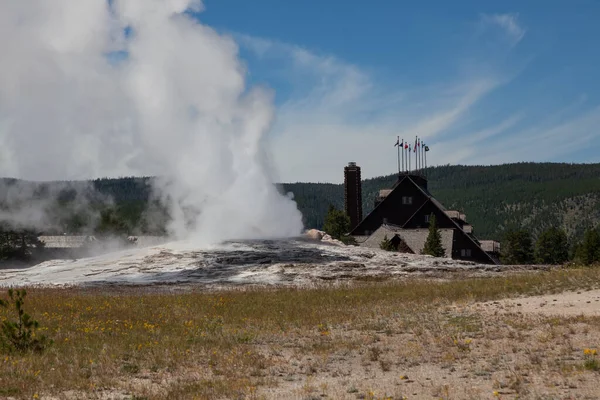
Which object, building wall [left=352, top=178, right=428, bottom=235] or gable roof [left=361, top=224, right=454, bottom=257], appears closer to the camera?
gable roof [left=361, top=224, right=454, bottom=257]

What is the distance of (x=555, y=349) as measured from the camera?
14.8m

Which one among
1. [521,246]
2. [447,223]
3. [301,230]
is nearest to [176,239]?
[301,230]

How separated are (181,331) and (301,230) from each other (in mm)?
41863

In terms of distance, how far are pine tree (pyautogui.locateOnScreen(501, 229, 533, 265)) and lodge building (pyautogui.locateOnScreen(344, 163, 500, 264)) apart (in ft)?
57.7

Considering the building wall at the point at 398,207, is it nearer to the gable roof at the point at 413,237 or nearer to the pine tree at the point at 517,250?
the gable roof at the point at 413,237

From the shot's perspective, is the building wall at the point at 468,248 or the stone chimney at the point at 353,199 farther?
the stone chimney at the point at 353,199

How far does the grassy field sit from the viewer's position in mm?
11945

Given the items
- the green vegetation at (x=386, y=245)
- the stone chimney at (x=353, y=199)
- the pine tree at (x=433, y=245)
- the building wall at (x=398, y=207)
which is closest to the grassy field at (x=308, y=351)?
the green vegetation at (x=386, y=245)

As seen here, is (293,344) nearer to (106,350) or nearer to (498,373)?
(106,350)

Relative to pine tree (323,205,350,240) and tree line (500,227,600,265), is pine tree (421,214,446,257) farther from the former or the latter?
tree line (500,227,600,265)

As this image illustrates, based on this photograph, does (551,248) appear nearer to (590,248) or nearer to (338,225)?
(590,248)

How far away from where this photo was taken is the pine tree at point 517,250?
10538cm

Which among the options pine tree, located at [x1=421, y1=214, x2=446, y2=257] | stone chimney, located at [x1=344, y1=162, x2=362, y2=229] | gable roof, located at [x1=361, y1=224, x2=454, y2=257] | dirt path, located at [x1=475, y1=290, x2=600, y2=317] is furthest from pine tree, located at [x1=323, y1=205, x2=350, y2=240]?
dirt path, located at [x1=475, y1=290, x2=600, y2=317]

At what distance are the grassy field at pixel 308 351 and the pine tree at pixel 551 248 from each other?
8609 cm
